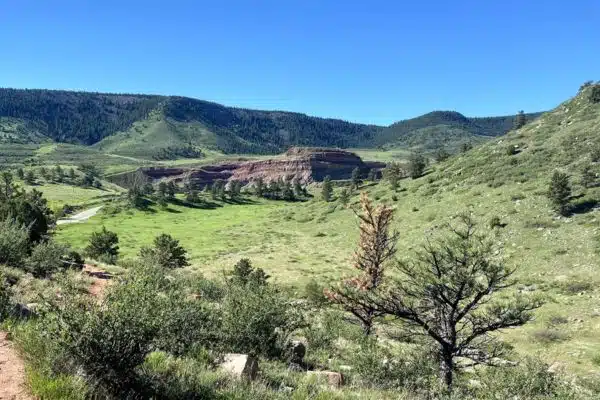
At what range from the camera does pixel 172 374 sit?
7941mm

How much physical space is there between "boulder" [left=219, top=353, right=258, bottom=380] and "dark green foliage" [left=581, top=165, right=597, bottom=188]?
5314cm

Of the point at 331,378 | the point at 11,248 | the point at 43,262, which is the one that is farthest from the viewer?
the point at 43,262

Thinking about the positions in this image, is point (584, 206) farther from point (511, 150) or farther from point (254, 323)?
point (254, 323)

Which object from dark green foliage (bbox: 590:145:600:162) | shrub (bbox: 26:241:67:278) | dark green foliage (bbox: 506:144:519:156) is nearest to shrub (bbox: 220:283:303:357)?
shrub (bbox: 26:241:67:278)

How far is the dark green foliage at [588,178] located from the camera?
50641 millimetres

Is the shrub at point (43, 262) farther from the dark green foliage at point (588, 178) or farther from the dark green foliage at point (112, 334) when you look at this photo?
the dark green foliage at point (588, 178)

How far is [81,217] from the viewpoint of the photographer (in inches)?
3935

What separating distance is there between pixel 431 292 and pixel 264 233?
233 feet

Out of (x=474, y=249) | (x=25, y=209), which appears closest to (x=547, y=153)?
(x=474, y=249)

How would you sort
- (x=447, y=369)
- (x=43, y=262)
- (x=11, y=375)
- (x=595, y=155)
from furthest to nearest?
(x=595, y=155) < (x=43, y=262) < (x=447, y=369) < (x=11, y=375)

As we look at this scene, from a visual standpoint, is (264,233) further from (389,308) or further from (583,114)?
(389,308)

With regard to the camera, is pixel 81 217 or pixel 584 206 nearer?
pixel 584 206

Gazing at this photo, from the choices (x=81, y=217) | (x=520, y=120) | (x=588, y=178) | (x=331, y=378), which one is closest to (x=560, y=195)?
(x=588, y=178)

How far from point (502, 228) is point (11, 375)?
4871 centimetres
